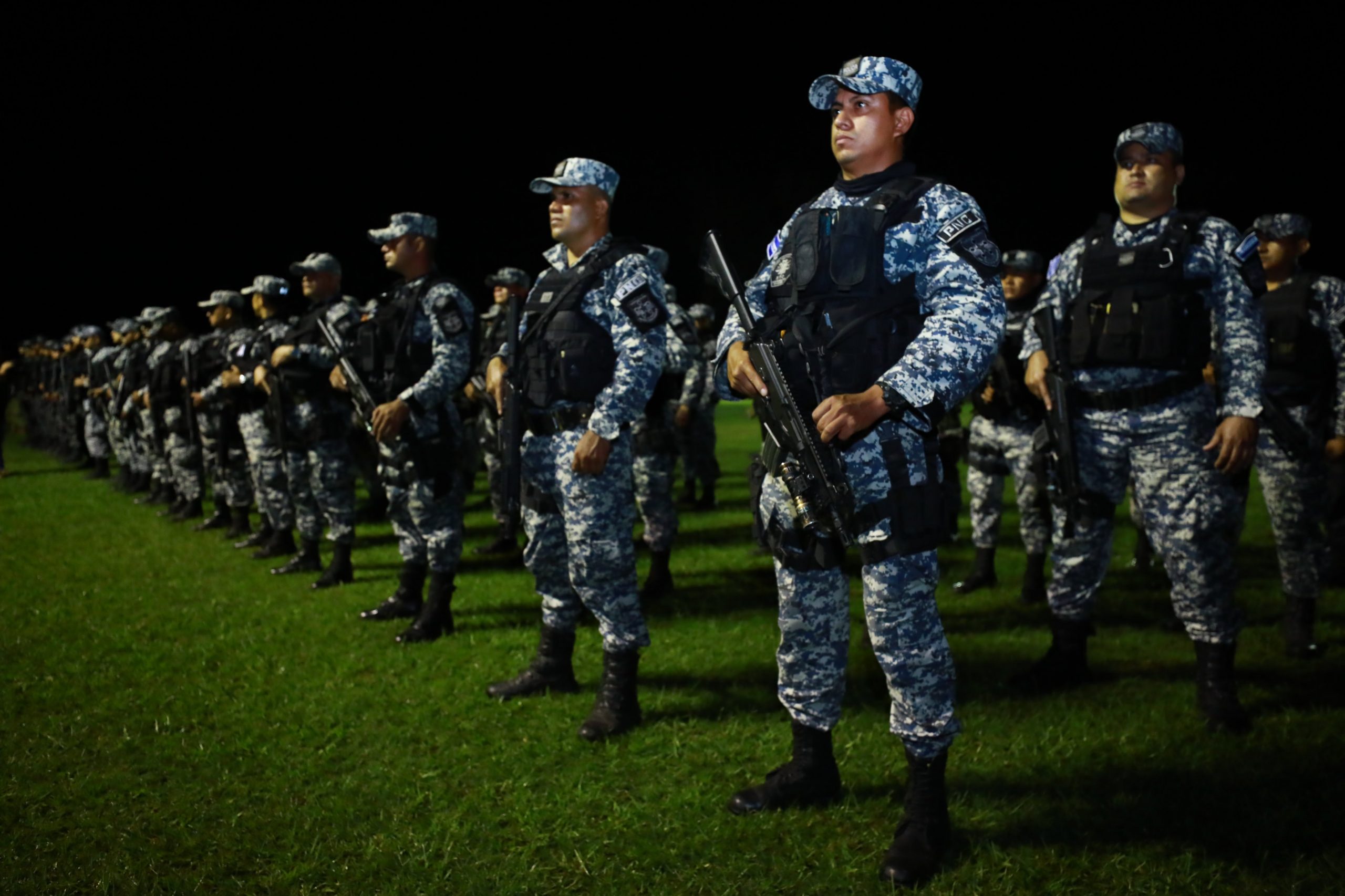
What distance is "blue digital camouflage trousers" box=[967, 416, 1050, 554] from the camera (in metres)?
6.27

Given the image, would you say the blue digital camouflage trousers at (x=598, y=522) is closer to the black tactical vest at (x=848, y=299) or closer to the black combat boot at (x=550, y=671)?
the black combat boot at (x=550, y=671)

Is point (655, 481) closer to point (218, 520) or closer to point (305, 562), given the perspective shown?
point (305, 562)

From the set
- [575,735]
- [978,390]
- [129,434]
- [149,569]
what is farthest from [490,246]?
[575,735]

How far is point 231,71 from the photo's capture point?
69.4 feet

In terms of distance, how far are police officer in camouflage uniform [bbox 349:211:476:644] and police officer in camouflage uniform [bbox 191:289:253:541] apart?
3.76 meters

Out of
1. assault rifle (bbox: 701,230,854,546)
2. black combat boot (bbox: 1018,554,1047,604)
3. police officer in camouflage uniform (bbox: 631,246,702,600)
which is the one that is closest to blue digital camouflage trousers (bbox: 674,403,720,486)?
police officer in camouflage uniform (bbox: 631,246,702,600)

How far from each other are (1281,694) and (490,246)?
21.0 metres

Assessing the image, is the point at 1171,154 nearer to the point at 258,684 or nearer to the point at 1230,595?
the point at 1230,595

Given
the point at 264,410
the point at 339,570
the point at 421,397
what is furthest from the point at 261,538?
the point at 421,397

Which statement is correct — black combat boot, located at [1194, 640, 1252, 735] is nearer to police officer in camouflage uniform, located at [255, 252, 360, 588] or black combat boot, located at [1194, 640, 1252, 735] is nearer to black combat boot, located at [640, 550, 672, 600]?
black combat boot, located at [640, 550, 672, 600]

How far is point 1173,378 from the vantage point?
3914mm

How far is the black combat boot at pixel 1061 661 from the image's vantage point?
4.45m

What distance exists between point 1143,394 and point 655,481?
3775 mm

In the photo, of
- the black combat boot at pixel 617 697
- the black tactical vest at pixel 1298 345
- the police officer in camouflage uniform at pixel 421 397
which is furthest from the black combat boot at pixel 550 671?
the black tactical vest at pixel 1298 345
